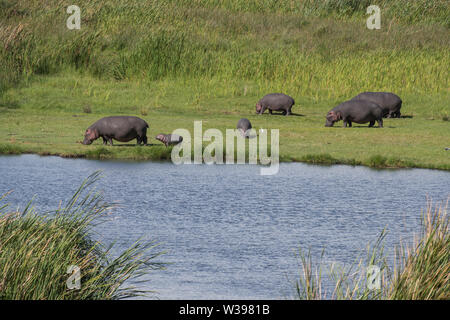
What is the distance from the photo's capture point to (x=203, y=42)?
3481cm

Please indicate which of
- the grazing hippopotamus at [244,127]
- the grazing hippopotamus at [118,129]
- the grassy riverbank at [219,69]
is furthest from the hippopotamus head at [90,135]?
the grazing hippopotamus at [244,127]

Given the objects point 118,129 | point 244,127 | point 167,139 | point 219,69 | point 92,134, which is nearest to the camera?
point 118,129

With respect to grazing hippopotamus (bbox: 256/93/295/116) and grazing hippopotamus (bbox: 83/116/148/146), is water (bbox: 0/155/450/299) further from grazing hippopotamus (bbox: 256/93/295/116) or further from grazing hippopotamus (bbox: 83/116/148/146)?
grazing hippopotamus (bbox: 256/93/295/116)

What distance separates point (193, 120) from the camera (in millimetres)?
26000

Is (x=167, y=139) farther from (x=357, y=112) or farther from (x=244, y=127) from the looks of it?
(x=357, y=112)

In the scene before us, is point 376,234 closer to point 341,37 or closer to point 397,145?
point 397,145

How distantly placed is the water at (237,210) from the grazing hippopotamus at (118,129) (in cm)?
125

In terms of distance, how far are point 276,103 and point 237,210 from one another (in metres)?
13.4

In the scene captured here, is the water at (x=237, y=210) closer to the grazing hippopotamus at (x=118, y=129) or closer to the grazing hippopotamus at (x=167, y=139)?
the grazing hippopotamus at (x=118, y=129)

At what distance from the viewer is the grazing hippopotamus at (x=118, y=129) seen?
66.4ft

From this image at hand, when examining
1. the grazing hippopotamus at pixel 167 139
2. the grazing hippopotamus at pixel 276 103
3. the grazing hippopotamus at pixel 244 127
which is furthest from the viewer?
the grazing hippopotamus at pixel 276 103

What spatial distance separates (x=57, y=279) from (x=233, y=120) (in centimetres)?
1840

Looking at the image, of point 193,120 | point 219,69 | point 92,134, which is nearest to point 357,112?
point 193,120
